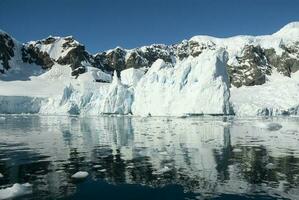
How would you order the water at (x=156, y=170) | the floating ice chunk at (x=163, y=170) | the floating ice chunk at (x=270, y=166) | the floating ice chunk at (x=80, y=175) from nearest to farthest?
the water at (x=156, y=170)
the floating ice chunk at (x=80, y=175)
the floating ice chunk at (x=163, y=170)
the floating ice chunk at (x=270, y=166)

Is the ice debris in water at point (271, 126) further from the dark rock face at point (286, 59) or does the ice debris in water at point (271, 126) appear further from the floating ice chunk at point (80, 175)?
the dark rock face at point (286, 59)

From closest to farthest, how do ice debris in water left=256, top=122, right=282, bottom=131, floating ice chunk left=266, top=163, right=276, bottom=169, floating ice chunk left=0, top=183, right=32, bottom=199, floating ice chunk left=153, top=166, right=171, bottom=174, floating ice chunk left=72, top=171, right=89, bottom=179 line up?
1. floating ice chunk left=0, top=183, right=32, bottom=199
2. floating ice chunk left=72, top=171, right=89, bottom=179
3. floating ice chunk left=153, top=166, right=171, bottom=174
4. floating ice chunk left=266, top=163, right=276, bottom=169
5. ice debris in water left=256, top=122, right=282, bottom=131

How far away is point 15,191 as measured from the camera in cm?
1592

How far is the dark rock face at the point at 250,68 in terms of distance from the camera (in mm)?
159288

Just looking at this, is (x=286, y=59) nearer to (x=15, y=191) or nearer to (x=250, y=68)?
(x=250, y=68)

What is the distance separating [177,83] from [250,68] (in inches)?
3359

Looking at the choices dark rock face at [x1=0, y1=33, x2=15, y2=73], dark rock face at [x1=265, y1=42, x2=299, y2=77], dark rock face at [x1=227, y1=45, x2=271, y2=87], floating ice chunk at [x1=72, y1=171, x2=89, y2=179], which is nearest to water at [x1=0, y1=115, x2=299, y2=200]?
floating ice chunk at [x1=72, y1=171, x2=89, y2=179]

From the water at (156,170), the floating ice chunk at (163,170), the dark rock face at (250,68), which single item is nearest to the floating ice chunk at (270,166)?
the water at (156,170)

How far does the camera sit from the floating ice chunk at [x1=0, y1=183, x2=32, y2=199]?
15562mm

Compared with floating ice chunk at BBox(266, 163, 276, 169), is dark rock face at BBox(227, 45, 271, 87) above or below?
above

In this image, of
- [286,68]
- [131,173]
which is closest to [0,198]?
[131,173]

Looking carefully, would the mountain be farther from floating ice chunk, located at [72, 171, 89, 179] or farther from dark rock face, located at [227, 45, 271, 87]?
floating ice chunk, located at [72, 171, 89, 179]

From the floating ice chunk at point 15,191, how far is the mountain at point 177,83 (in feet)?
217

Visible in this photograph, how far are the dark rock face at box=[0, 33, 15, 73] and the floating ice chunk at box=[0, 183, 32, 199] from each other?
176 metres
